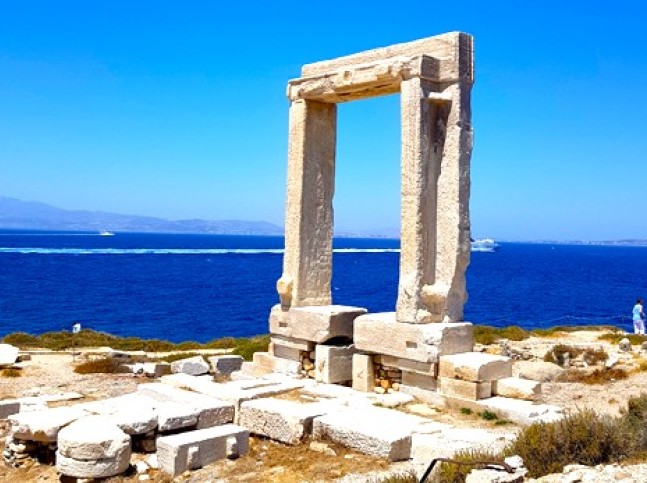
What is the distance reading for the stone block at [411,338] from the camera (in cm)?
948

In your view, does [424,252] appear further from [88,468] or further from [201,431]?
[88,468]

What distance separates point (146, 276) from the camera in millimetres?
73938

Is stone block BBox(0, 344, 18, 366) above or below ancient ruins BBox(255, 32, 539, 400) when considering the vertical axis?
below

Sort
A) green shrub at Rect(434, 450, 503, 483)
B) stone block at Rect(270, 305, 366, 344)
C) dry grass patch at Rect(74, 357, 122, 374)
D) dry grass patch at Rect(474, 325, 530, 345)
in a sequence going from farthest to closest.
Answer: dry grass patch at Rect(474, 325, 530, 345), dry grass patch at Rect(74, 357, 122, 374), stone block at Rect(270, 305, 366, 344), green shrub at Rect(434, 450, 503, 483)

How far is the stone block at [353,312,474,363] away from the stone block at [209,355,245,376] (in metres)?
3.80

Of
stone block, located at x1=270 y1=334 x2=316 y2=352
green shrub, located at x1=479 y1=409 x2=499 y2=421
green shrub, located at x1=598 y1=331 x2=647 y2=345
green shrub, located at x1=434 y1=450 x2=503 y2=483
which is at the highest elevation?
stone block, located at x1=270 y1=334 x2=316 y2=352

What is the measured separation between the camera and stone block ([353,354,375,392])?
10305 millimetres

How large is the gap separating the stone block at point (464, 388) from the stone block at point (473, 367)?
6cm

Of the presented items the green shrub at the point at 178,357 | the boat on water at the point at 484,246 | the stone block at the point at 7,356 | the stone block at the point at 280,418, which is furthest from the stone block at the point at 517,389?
the boat on water at the point at 484,246

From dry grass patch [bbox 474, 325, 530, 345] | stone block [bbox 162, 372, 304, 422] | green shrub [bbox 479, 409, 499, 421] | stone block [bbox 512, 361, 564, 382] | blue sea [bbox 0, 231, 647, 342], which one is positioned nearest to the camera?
green shrub [bbox 479, 409, 499, 421]

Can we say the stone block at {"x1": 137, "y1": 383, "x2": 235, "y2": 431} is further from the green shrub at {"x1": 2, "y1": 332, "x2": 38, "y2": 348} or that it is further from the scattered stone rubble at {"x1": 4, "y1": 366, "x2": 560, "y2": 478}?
the green shrub at {"x1": 2, "y1": 332, "x2": 38, "y2": 348}

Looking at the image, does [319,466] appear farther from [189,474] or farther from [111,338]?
[111,338]

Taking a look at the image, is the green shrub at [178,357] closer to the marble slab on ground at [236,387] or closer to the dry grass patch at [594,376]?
the marble slab on ground at [236,387]

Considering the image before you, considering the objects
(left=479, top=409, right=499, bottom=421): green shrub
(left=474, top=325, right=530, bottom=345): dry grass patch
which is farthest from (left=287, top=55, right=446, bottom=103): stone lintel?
(left=474, top=325, right=530, bottom=345): dry grass patch
